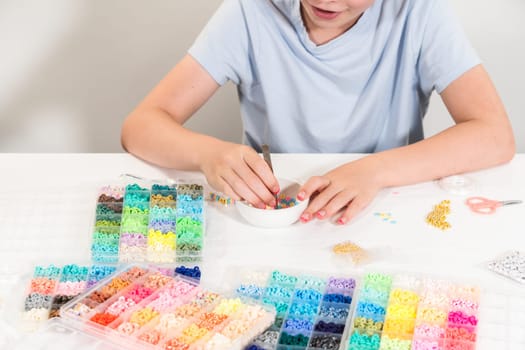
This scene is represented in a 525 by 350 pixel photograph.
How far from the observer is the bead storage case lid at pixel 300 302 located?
2.72 feet

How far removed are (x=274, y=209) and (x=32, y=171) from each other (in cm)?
45

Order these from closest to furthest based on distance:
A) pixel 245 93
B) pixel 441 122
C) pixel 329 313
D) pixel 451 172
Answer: pixel 329 313
pixel 451 172
pixel 245 93
pixel 441 122

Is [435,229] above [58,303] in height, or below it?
below

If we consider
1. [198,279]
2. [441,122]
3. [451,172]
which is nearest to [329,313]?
[198,279]

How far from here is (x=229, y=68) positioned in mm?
1425

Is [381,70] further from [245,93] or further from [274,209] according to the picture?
[274,209]

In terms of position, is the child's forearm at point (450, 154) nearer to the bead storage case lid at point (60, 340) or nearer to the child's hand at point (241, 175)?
the child's hand at point (241, 175)

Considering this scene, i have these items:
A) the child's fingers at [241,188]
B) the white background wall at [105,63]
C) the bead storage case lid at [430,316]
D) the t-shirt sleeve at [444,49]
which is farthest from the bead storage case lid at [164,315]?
the white background wall at [105,63]

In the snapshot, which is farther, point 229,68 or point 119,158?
point 229,68

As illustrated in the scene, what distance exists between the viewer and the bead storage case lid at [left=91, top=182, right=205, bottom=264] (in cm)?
100

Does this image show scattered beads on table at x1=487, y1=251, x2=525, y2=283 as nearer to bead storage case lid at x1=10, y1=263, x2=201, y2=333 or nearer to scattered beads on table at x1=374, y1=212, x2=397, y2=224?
scattered beads on table at x1=374, y1=212, x2=397, y2=224

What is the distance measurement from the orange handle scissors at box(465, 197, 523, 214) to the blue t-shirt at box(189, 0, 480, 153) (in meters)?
0.28

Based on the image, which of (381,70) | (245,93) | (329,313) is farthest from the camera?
(245,93)

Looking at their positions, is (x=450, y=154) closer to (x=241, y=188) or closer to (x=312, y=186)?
(x=312, y=186)
